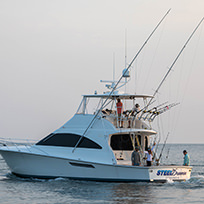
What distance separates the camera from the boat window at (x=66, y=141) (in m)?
20.3

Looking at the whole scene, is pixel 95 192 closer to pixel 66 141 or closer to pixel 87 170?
pixel 87 170

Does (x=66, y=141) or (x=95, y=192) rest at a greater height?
(x=66, y=141)

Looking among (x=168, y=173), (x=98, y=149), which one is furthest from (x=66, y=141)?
(x=168, y=173)

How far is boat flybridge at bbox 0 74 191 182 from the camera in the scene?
1958 centimetres

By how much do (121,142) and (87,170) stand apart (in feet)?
7.15

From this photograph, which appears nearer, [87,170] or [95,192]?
[95,192]

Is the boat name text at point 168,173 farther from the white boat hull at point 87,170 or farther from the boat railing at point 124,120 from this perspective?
the boat railing at point 124,120

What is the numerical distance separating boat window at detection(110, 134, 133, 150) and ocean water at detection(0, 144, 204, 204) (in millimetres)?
1945

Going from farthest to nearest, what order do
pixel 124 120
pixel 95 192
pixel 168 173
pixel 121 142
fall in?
pixel 121 142 < pixel 124 120 < pixel 168 173 < pixel 95 192

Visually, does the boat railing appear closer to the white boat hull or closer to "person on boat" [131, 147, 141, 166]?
"person on boat" [131, 147, 141, 166]

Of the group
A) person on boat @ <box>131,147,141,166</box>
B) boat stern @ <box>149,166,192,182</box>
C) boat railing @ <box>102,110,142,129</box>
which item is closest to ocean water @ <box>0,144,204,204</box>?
boat stern @ <box>149,166,192,182</box>

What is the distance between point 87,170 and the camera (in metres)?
19.8

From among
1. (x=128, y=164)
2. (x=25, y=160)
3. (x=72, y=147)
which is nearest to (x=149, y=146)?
(x=128, y=164)

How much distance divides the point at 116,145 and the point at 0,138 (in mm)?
5719
